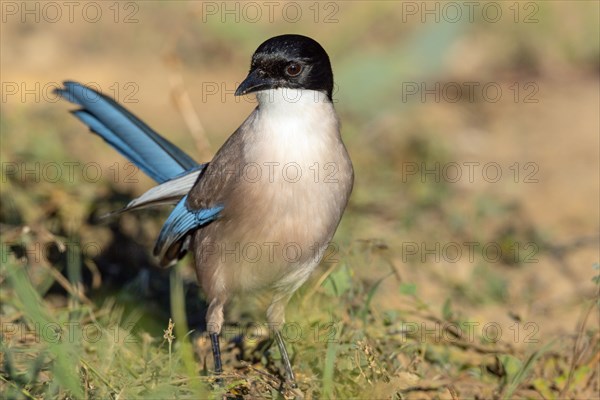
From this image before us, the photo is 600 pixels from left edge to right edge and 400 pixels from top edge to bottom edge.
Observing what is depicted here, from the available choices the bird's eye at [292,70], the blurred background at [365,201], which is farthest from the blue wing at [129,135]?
the bird's eye at [292,70]

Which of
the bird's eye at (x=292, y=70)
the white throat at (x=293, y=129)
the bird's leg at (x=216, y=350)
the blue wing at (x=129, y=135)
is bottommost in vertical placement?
the bird's leg at (x=216, y=350)

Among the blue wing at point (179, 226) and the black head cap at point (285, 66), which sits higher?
the black head cap at point (285, 66)

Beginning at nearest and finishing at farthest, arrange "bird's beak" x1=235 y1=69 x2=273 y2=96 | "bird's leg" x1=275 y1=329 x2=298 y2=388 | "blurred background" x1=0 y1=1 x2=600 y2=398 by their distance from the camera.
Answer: "bird's leg" x1=275 y1=329 x2=298 y2=388 < "bird's beak" x1=235 y1=69 x2=273 y2=96 < "blurred background" x1=0 y1=1 x2=600 y2=398

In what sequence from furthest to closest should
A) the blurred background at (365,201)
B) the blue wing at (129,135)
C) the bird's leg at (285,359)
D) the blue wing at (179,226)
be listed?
the blue wing at (129,135) < the blue wing at (179,226) < the blurred background at (365,201) < the bird's leg at (285,359)

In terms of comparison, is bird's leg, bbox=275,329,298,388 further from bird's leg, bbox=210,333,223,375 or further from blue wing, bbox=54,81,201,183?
blue wing, bbox=54,81,201,183

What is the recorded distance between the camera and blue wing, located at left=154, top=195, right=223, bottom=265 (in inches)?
176

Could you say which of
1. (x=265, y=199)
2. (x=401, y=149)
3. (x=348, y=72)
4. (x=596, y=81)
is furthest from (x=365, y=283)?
(x=596, y=81)

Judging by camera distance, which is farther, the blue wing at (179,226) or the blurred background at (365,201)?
the blue wing at (179,226)

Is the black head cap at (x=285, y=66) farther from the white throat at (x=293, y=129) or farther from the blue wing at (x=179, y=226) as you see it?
the blue wing at (x=179, y=226)

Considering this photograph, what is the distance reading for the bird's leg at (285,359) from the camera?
13.2 feet

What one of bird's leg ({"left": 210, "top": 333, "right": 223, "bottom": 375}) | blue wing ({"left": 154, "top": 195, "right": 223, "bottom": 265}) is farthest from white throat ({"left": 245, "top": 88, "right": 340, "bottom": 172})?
bird's leg ({"left": 210, "top": 333, "right": 223, "bottom": 375})

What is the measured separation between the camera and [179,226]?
4668 mm

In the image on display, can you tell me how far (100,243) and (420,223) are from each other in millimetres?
2061

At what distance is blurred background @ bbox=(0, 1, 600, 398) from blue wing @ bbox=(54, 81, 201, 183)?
57cm
